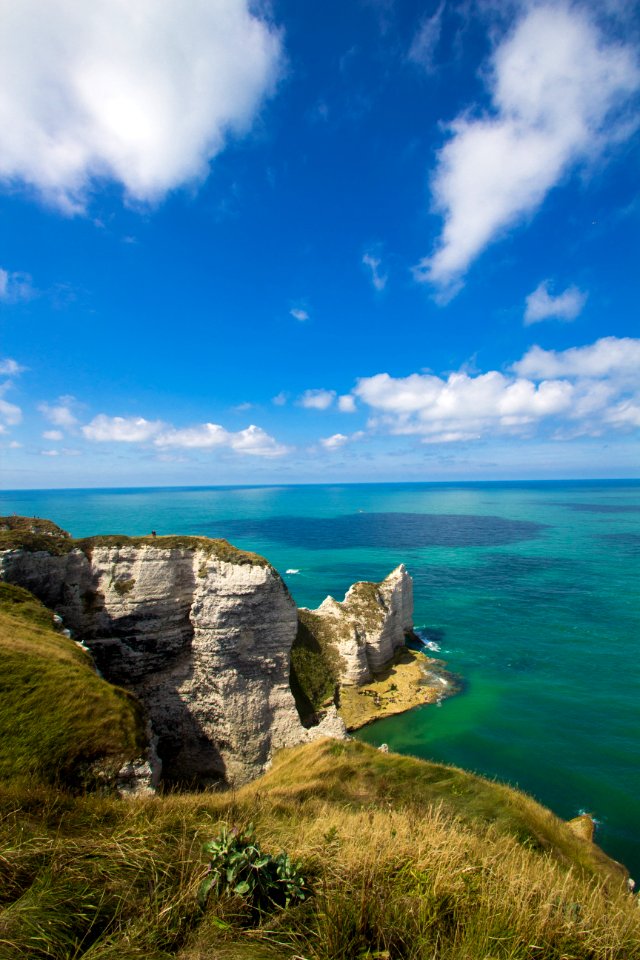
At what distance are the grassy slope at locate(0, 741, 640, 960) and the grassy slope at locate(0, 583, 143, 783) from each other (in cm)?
608

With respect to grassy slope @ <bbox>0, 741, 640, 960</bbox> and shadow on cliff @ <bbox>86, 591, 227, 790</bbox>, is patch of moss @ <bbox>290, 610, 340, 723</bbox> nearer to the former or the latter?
shadow on cliff @ <bbox>86, 591, 227, 790</bbox>

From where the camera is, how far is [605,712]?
3297cm

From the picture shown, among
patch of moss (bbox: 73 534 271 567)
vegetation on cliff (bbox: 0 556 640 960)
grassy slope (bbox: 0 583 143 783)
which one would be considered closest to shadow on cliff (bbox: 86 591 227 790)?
patch of moss (bbox: 73 534 271 567)

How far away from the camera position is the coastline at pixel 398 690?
3344 cm

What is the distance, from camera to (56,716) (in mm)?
12922

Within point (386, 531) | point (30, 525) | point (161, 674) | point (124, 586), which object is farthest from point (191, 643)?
point (386, 531)

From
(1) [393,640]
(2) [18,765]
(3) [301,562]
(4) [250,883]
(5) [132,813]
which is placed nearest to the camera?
(4) [250,883]

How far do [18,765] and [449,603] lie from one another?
58.2 meters

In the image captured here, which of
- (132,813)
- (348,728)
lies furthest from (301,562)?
(132,813)

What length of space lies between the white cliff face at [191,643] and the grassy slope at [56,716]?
9.92 m

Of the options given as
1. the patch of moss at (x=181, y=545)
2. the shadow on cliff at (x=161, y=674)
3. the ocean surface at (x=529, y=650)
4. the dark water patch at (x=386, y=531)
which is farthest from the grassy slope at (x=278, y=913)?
the dark water patch at (x=386, y=531)

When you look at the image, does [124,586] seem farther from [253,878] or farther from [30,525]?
[253,878]

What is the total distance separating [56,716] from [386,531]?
4990 inches

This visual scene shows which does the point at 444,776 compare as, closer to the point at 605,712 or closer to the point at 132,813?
the point at 132,813
